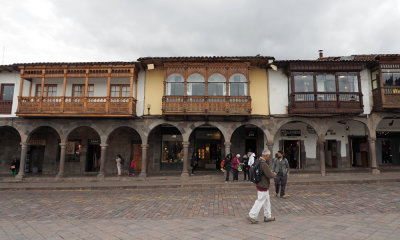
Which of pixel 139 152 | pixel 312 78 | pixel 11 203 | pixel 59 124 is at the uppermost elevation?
pixel 312 78

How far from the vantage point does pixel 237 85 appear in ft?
50.2

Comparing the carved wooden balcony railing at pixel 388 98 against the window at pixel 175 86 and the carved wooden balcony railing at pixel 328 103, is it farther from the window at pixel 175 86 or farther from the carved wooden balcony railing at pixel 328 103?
the window at pixel 175 86

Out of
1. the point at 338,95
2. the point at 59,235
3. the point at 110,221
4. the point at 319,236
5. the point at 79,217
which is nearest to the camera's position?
the point at 319,236

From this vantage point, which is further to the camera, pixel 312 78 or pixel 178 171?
pixel 178 171

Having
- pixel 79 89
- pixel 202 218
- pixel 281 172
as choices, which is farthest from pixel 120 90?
pixel 202 218

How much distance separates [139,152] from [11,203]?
31.2 feet

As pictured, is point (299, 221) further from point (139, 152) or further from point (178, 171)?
point (139, 152)

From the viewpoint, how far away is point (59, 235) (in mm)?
5082

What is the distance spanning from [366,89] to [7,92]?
25957 mm

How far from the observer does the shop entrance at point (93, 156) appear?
60.2 feet

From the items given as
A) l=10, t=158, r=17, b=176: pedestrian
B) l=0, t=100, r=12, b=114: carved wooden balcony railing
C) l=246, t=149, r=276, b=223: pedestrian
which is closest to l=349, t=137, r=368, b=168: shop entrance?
l=246, t=149, r=276, b=223: pedestrian

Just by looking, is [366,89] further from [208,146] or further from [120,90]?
[120,90]

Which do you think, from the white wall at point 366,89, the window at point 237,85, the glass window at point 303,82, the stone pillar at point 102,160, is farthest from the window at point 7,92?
the white wall at point 366,89

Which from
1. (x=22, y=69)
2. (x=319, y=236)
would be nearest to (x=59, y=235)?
(x=319, y=236)
